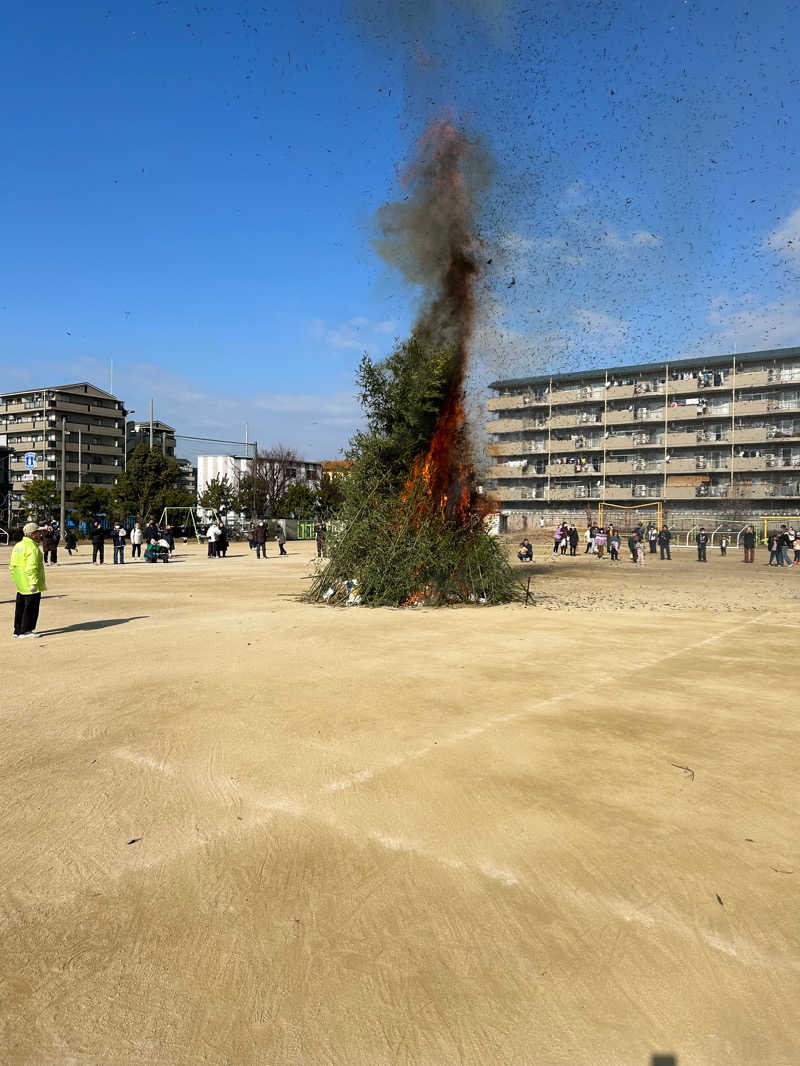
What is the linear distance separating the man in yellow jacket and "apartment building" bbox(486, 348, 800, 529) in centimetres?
4872

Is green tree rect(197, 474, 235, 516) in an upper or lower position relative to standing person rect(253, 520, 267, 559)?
upper

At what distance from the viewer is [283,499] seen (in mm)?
62562

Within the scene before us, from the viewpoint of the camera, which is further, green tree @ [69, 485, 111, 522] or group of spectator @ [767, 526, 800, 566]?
green tree @ [69, 485, 111, 522]

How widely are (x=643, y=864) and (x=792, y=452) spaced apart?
66.1 meters

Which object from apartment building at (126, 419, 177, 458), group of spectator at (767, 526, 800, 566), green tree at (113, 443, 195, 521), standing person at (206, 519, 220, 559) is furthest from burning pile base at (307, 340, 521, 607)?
apartment building at (126, 419, 177, 458)

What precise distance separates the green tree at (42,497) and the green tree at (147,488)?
4.83 meters

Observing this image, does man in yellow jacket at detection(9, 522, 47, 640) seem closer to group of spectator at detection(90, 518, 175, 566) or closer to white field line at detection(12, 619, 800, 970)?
white field line at detection(12, 619, 800, 970)

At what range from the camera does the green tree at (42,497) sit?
54.2m

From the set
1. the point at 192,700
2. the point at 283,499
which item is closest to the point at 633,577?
the point at 192,700

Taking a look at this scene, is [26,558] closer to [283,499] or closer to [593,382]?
[283,499]

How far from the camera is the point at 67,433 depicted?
77062 millimetres

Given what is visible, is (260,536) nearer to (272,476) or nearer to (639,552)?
(639,552)

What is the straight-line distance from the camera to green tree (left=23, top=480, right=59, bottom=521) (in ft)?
178

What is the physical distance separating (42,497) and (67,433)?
80.3 feet
